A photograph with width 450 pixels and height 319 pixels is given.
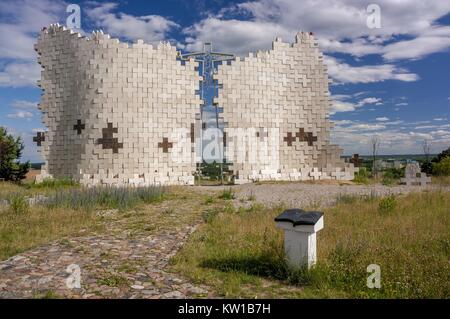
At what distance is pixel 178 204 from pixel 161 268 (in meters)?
6.92

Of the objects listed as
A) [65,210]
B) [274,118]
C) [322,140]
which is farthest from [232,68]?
[65,210]

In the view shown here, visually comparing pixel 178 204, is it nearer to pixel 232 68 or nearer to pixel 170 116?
pixel 170 116

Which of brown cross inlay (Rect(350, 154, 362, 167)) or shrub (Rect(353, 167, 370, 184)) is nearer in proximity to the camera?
shrub (Rect(353, 167, 370, 184))

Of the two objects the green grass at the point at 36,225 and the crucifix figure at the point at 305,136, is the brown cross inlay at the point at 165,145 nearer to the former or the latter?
the crucifix figure at the point at 305,136

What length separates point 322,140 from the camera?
67.4ft

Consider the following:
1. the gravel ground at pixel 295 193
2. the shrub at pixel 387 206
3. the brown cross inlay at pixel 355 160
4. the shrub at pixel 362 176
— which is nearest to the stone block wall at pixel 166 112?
the shrub at pixel 362 176

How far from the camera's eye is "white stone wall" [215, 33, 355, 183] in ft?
63.2

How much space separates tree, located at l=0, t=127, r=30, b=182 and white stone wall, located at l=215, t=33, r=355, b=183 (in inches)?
670

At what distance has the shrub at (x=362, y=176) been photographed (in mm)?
20159

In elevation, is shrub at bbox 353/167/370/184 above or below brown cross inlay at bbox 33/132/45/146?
below

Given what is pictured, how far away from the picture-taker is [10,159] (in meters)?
26.9

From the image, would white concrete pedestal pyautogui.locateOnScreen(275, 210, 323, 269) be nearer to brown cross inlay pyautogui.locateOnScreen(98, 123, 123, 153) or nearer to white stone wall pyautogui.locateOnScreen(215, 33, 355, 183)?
white stone wall pyautogui.locateOnScreen(215, 33, 355, 183)

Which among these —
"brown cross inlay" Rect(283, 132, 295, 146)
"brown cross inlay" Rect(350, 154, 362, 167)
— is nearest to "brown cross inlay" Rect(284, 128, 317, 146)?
"brown cross inlay" Rect(283, 132, 295, 146)
